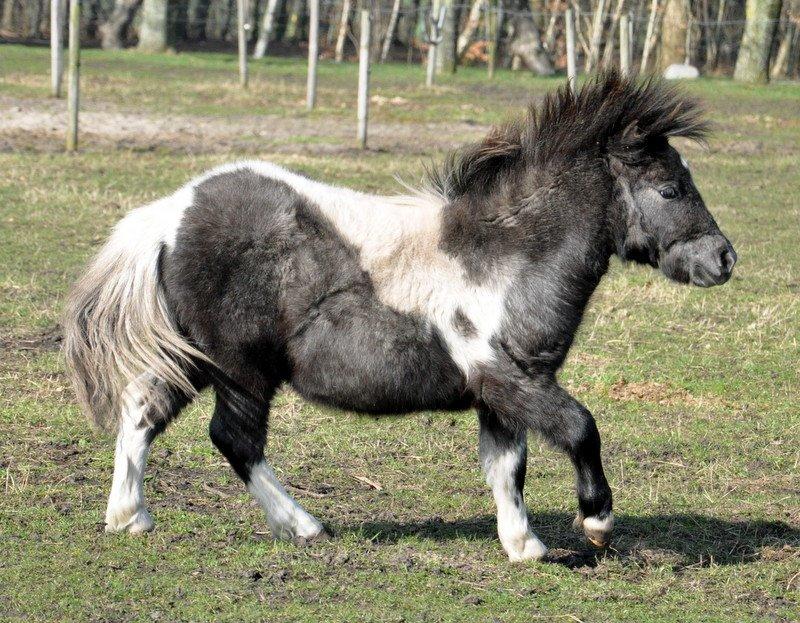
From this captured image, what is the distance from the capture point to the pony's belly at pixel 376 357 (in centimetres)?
473

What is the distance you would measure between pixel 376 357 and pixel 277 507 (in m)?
0.80

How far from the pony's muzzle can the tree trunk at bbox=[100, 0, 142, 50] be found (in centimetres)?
3386

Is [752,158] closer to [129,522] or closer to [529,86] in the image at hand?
[529,86]

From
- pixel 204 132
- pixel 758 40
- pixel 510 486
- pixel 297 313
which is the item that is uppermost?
pixel 758 40

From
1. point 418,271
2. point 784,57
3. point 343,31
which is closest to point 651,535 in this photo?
point 418,271

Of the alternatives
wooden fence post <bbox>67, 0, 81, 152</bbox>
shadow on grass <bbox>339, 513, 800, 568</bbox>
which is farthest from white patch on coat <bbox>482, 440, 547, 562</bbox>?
wooden fence post <bbox>67, 0, 81, 152</bbox>

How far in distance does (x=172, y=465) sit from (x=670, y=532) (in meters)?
2.47

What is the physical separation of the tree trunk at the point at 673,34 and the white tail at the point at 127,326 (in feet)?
100

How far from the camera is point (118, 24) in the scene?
1425 inches

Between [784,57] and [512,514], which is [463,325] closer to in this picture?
[512,514]

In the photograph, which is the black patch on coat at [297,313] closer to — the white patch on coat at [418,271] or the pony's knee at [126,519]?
the white patch on coat at [418,271]

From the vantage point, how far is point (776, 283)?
10.4m

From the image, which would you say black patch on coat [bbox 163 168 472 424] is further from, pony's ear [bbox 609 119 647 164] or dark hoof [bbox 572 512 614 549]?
pony's ear [bbox 609 119 647 164]

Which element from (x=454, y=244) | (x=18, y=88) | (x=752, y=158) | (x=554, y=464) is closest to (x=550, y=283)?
(x=454, y=244)
